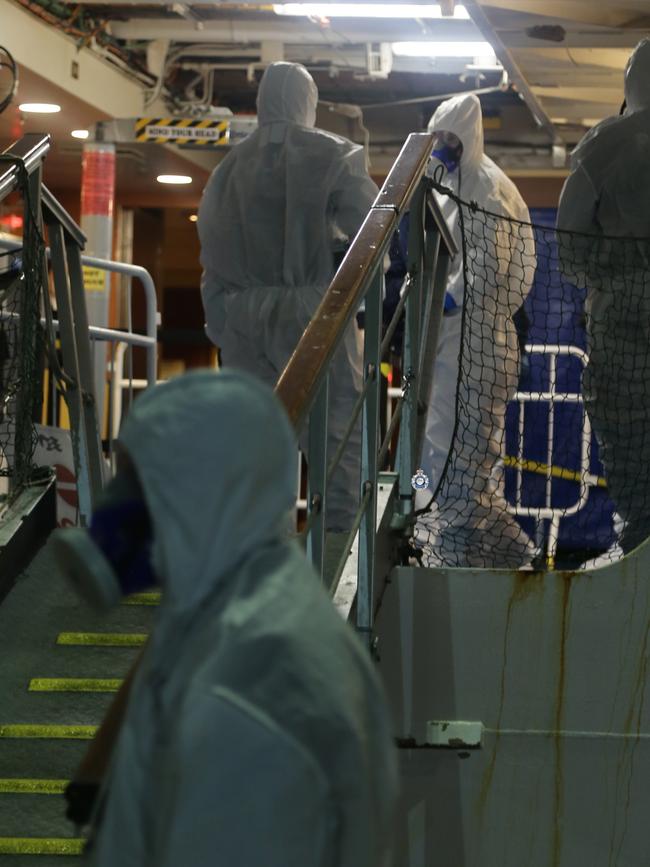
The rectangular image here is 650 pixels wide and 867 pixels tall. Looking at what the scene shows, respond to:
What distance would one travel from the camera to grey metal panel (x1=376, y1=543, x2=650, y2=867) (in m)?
4.62

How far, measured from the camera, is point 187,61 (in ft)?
39.8

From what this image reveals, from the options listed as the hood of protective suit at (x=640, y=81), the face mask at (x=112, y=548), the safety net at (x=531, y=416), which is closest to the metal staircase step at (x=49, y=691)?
the safety net at (x=531, y=416)

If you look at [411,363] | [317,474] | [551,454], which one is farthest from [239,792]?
[551,454]

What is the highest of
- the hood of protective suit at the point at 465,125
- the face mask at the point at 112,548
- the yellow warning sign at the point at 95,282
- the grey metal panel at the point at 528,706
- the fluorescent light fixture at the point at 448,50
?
the fluorescent light fixture at the point at 448,50

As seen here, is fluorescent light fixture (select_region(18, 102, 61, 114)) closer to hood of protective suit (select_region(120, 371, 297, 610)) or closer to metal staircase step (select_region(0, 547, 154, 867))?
metal staircase step (select_region(0, 547, 154, 867))

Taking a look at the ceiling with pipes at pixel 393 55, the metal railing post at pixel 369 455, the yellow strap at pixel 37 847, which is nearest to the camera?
the yellow strap at pixel 37 847

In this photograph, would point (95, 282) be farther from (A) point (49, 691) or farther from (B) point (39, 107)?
(A) point (49, 691)

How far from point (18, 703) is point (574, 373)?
4244mm

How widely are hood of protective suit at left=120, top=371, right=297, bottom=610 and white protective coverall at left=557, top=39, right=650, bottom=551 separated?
3581 mm

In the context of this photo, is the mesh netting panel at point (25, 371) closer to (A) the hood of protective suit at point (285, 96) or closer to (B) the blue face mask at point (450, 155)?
(A) the hood of protective suit at point (285, 96)

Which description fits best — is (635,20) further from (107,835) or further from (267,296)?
(107,835)

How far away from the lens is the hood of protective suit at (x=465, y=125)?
6766mm

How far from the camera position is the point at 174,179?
527 inches

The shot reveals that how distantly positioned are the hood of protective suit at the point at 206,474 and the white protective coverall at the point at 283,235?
3733 mm
